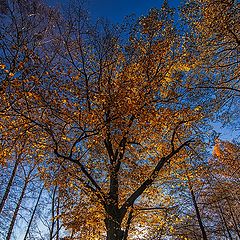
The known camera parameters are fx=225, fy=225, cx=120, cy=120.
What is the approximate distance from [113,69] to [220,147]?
53.1 ft

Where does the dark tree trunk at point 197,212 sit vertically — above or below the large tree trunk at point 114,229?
above

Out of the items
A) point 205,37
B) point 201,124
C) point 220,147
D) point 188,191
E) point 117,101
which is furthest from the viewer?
point 220,147

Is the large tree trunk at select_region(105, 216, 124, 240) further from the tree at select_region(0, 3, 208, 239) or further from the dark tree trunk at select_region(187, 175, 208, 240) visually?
the dark tree trunk at select_region(187, 175, 208, 240)

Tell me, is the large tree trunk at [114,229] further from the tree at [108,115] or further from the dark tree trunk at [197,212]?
the dark tree trunk at [197,212]

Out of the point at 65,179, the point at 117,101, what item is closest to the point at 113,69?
the point at 117,101

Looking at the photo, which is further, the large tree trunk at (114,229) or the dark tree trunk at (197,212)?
the dark tree trunk at (197,212)

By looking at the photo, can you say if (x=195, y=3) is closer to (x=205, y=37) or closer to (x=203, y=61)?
(x=205, y=37)

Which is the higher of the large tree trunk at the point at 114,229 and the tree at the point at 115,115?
the tree at the point at 115,115

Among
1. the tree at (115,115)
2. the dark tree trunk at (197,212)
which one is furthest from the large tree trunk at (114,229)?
the dark tree trunk at (197,212)

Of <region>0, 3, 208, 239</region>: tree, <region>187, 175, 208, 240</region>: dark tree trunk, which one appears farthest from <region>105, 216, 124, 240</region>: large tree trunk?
<region>187, 175, 208, 240</region>: dark tree trunk

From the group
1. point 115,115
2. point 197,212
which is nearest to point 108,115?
point 115,115

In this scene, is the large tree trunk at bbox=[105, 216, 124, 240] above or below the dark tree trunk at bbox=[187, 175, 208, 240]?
below

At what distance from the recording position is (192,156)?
33.0 feet

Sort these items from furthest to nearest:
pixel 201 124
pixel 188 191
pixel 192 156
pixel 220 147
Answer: pixel 220 147 < pixel 188 191 < pixel 192 156 < pixel 201 124
